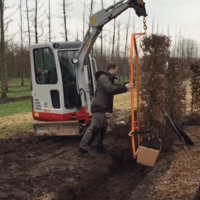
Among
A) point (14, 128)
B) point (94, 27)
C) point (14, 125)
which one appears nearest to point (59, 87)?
point (94, 27)

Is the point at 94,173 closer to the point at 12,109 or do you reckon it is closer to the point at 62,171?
the point at 62,171

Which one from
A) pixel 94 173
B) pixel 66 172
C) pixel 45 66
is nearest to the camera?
pixel 66 172

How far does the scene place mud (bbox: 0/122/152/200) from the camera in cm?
550

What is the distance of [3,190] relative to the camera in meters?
5.30

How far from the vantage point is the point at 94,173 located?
21.7ft

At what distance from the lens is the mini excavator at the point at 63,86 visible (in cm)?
890

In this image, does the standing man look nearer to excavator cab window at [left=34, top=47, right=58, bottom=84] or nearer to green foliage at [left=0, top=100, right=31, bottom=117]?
excavator cab window at [left=34, top=47, right=58, bottom=84]

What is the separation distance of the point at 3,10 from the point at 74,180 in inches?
840

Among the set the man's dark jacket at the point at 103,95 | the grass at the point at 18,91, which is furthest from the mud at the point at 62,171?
the grass at the point at 18,91

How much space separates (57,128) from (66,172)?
9.38ft

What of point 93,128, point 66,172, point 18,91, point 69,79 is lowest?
point 66,172

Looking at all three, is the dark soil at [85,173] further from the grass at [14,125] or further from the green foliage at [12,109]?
the green foliage at [12,109]

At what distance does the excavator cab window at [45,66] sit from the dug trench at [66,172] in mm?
1929

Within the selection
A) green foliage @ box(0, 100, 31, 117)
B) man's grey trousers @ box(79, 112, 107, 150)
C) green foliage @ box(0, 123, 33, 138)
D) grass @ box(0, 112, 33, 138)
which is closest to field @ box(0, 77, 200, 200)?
man's grey trousers @ box(79, 112, 107, 150)
